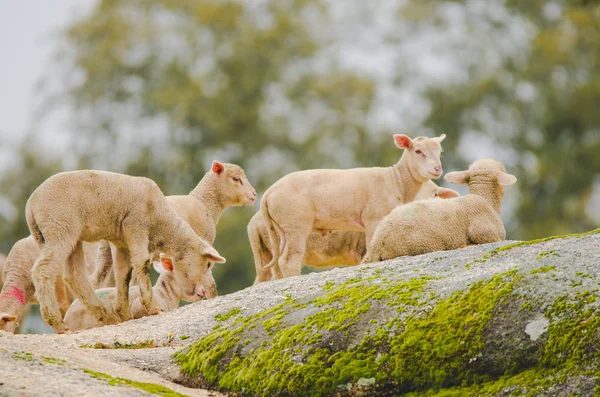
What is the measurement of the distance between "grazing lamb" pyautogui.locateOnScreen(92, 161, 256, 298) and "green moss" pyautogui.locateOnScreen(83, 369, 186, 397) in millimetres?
8472

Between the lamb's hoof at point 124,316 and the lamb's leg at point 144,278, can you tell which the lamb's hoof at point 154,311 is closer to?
the lamb's leg at point 144,278

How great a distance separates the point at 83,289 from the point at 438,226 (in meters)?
4.66

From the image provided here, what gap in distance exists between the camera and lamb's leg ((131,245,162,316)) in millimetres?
15445

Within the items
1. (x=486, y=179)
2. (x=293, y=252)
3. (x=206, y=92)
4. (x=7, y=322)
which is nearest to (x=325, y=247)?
(x=293, y=252)

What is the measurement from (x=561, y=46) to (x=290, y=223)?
36.7m

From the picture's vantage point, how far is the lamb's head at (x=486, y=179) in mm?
15562

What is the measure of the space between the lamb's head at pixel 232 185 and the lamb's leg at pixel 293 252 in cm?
183

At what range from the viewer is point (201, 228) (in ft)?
61.2

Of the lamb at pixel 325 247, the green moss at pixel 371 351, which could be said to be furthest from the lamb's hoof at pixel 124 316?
the green moss at pixel 371 351

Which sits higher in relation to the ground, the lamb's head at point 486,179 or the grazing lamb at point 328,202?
the grazing lamb at point 328,202

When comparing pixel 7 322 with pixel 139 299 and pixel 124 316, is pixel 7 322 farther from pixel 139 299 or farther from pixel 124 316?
pixel 139 299

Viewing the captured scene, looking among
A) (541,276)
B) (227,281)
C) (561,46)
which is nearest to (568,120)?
(561,46)

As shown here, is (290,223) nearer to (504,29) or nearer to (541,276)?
(541,276)

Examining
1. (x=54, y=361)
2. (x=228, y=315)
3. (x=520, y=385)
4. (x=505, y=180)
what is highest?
(x=505, y=180)
